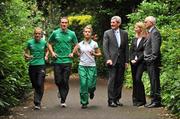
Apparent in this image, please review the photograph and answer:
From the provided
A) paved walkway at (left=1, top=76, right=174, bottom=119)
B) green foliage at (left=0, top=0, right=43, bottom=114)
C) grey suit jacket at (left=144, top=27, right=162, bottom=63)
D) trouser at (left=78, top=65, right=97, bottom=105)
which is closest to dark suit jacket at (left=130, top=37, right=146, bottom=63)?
grey suit jacket at (left=144, top=27, right=162, bottom=63)

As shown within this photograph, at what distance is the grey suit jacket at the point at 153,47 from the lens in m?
13.1

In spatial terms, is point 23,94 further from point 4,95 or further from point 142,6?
point 142,6

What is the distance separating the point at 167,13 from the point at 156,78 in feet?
25.2

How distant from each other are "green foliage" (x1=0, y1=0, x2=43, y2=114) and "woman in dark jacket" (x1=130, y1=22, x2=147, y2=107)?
291cm

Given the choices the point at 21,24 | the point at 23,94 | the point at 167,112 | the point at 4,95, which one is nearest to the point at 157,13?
the point at 21,24

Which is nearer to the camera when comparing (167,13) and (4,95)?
(4,95)

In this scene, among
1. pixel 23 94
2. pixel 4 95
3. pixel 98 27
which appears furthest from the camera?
pixel 98 27

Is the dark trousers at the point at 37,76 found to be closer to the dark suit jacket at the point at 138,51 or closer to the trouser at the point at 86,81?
the trouser at the point at 86,81

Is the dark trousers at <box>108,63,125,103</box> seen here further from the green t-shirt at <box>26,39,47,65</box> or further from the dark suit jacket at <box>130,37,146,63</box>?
the green t-shirt at <box>26,39,47,65</box>

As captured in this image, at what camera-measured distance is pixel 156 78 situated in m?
13.3

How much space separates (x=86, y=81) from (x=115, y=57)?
0.96 meters

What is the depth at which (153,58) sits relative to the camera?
1312cm

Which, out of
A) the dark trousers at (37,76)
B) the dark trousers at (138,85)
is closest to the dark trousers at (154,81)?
the dark trousers at (138,85)

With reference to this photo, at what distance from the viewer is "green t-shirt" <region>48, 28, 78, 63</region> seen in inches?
533
